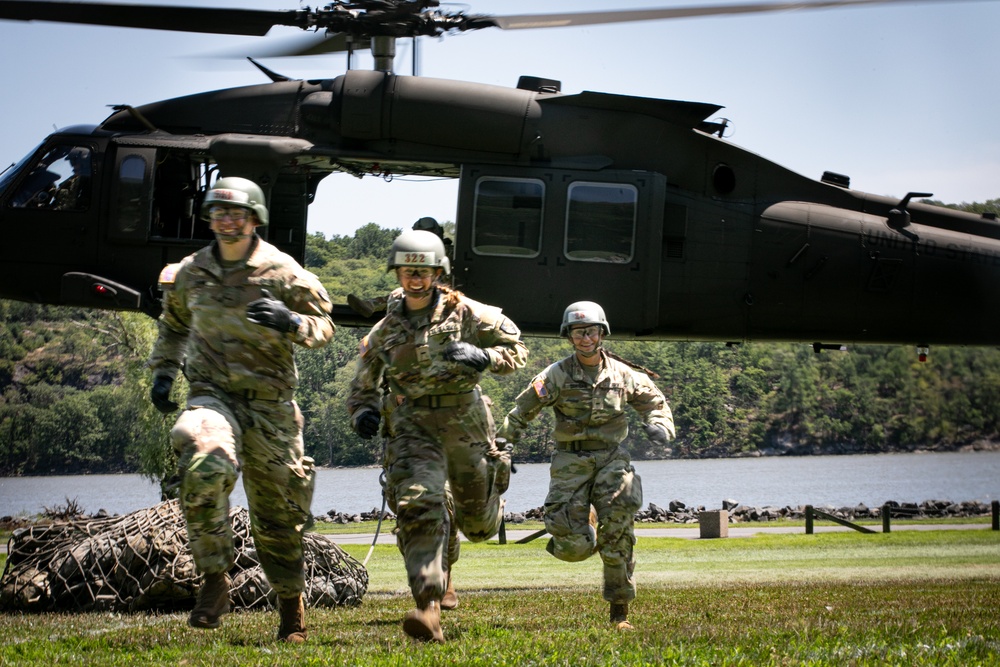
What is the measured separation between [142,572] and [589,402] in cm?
394

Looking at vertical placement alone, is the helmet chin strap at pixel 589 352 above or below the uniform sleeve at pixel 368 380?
above

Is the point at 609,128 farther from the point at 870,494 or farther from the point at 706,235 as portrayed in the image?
the point at 870,494

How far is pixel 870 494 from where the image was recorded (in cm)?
4475

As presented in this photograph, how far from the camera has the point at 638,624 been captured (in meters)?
8.04

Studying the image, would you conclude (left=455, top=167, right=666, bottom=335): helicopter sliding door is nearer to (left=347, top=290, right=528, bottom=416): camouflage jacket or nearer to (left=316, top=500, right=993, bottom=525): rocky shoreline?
(left=347, top=290, right=528, bottom=416): camouflage jacket

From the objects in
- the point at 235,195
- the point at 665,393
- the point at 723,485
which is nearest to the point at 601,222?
the point at 235,195

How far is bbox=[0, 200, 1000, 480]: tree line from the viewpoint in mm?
37094

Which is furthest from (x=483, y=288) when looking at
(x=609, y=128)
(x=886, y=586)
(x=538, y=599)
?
(x=886, y=586)

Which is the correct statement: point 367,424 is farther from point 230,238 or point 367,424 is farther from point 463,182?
point 463,182

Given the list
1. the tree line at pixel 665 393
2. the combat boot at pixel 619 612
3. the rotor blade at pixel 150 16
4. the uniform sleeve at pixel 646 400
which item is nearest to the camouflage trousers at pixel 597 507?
the combat boot at pixel 619 612

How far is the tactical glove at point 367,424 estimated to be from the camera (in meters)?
7.37

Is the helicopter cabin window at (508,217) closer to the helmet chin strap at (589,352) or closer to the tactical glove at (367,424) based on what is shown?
the helmet chin strap at (589,352)

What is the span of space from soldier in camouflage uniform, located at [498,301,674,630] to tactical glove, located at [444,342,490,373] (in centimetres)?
148

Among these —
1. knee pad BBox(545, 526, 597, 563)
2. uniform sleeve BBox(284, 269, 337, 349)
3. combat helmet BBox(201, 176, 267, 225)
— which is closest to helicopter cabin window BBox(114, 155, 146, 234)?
combat helmet BBox(201, 176, 267, 225)
